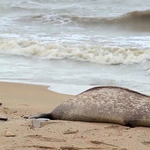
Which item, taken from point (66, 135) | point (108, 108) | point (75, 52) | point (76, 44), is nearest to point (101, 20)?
point (76, 44)

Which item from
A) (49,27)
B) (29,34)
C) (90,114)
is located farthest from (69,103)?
(49,27)

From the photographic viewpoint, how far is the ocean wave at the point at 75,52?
35.0ft

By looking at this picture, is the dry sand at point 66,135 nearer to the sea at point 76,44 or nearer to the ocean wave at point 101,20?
the sea at point 76,44

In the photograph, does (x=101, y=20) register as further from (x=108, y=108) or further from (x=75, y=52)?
(x=108, y=108)

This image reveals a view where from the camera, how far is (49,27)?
1628 cm

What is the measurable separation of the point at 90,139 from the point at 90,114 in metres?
0.77

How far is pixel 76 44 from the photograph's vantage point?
12133 millimetres

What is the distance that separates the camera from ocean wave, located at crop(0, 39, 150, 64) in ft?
35.0

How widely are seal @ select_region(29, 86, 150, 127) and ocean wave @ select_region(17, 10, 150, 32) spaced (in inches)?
473

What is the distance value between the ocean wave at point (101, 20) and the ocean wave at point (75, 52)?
510 centimetres

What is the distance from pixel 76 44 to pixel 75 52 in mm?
937

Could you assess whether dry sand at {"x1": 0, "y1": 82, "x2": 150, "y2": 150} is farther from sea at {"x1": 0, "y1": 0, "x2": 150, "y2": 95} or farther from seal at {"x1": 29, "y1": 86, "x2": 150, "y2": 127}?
sea at {"x1": 0, "y1": 0, "x2": 150, "y2": 95}

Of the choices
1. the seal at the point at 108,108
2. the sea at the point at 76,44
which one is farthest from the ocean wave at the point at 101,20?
the seal at the point at 108,108

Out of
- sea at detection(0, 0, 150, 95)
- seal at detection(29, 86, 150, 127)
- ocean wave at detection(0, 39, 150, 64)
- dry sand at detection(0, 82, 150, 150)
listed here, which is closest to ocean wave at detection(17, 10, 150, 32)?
sea at detection(0, 0, 150, 95)
